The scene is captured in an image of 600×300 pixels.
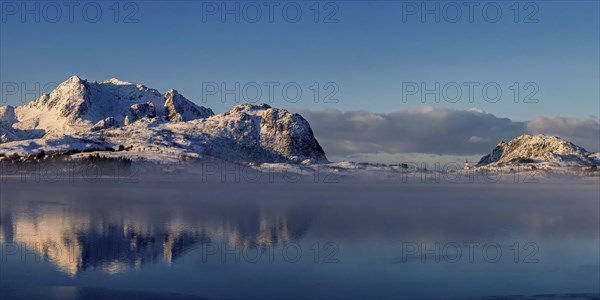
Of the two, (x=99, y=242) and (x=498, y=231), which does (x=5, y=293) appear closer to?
(x=99, y=242)

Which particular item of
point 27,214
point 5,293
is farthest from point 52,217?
point 5,293

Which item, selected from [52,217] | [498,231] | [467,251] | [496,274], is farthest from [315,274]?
[52,217]

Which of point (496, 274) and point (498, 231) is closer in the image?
point (496, 274)

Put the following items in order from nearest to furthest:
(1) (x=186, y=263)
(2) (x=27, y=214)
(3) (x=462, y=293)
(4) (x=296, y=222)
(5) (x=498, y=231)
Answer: (3) (x=462, y=293), (1) (x=186, y=263), (5) (x=498, y=231), (4) (x=296, y=222), (2) (x=27, y=214)

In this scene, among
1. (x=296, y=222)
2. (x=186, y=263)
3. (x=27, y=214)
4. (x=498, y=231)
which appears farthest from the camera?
(x=27, y=214)

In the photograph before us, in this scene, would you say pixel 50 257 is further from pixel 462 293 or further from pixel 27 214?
pixel 27 214

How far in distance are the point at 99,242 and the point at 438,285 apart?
2901 cm

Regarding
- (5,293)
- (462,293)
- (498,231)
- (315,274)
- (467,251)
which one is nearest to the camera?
(5,293)

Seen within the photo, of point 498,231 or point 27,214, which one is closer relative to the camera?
point 498,231

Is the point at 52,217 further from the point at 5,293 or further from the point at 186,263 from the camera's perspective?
the point at 5,293

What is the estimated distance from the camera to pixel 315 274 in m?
35.5

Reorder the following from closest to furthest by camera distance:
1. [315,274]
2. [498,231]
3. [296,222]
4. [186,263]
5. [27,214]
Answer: [315,274]
[186,263]
[498,231]
[296,222]
[27,214]

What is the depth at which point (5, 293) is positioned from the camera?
2886 cm

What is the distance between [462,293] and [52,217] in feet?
179
